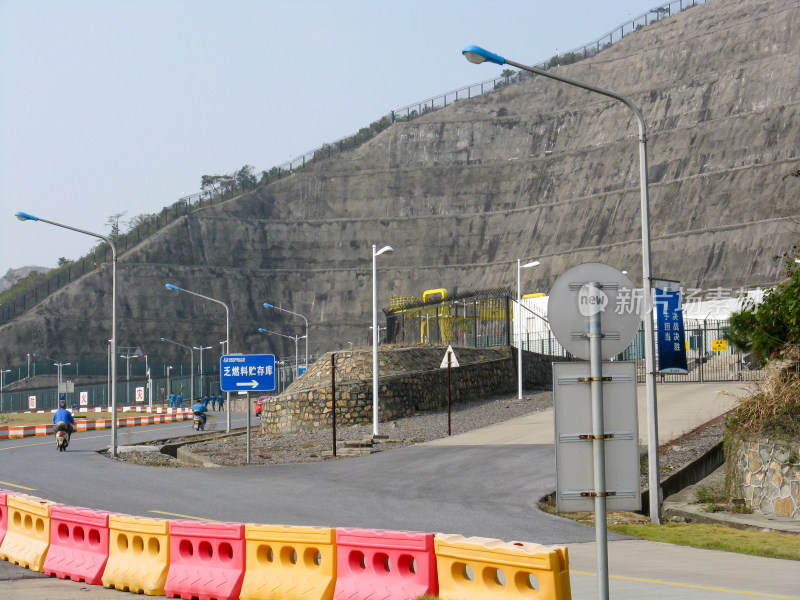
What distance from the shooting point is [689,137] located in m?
91.6

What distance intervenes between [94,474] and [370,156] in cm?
9012

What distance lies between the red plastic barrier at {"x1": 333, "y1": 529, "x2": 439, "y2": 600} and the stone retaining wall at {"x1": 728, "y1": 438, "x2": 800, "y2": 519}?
345 inches

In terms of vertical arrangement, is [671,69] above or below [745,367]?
above

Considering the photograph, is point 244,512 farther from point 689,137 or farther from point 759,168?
point 689,137

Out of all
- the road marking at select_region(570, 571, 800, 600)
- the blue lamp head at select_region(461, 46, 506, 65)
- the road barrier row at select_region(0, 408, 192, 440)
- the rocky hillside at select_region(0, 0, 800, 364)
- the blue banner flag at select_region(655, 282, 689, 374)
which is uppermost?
the rocky hillside at select_region(0, 0, 800, 364)

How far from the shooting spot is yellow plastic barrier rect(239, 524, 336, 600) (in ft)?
30.2

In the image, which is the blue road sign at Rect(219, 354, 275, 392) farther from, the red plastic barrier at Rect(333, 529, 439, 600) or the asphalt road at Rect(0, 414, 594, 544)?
the red plastic barrier at Rect(333, 529, 439, 600)


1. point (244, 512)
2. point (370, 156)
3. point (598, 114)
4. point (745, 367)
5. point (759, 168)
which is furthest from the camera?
point (370, 156)

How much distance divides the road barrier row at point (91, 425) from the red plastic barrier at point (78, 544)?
110 ft

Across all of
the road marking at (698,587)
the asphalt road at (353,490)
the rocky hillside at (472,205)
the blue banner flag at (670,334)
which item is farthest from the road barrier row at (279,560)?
the rocky hillside at (472,205)

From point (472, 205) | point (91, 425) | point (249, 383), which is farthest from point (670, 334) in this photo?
point (472, 205)

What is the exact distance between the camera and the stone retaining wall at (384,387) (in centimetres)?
3469

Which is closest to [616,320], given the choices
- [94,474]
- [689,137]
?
[94,474]

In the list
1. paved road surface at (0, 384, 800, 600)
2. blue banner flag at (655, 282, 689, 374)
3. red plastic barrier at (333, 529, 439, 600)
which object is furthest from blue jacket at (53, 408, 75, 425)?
red plastic barrier at (333, 529, 439, 600)
